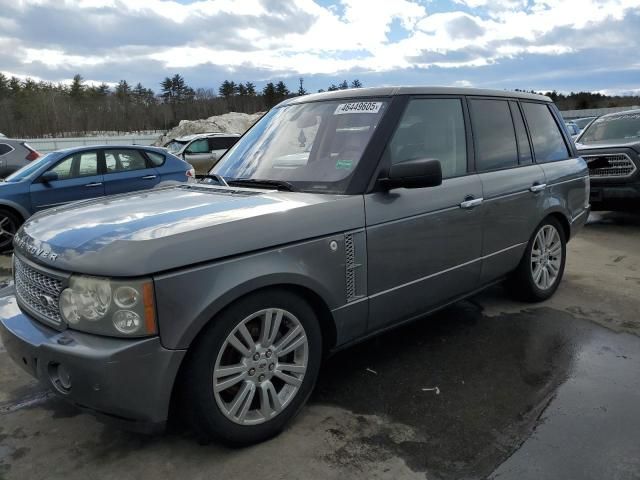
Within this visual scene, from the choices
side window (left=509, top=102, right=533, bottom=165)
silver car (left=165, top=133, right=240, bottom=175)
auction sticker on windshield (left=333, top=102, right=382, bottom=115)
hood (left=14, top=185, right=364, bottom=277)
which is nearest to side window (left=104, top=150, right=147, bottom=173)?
hood (left=14, top=185, right=364, bottom=277)

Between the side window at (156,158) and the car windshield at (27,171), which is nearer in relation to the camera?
the car windshield at (27,171)

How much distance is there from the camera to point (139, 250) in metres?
2.28

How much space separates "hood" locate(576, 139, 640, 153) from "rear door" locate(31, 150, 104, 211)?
799 centimetres

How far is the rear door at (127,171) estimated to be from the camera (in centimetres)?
895

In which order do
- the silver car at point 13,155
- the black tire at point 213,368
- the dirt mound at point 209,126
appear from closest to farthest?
1. the black tire at point 213,368
2. the silver car at point 13,155
3. the dirt mound at point 209,126

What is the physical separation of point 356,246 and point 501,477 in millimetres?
1354

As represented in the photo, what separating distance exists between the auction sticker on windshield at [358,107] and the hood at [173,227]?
0.71 meters

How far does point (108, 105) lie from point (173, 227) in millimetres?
74184

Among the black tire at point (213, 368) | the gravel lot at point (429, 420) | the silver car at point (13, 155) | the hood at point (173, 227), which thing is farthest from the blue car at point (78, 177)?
the black tire at point (213, 368)

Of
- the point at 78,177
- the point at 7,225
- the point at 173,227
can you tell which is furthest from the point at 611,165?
the point at 7,225

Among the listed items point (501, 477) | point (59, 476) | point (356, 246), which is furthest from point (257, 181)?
point (501, 477)

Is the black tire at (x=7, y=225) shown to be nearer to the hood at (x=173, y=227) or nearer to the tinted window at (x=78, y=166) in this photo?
the tinted window at (x=78, y=166)

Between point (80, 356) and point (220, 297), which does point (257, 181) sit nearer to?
point (220, 297)

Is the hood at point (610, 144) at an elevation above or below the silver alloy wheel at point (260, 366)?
above
